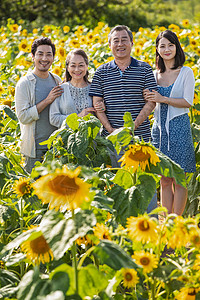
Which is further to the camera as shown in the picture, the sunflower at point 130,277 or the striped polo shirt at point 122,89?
the striped polo shirt at point 122,89

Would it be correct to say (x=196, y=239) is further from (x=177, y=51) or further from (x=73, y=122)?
(x=177, y=51)

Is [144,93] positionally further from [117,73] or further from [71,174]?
[71,174]

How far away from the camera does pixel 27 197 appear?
1.94m

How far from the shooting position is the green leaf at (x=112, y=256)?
1285 millimetres

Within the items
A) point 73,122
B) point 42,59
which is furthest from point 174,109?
point 73,122

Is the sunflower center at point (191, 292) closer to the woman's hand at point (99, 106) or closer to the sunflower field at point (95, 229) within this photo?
the sunflower field at point (95, 229)

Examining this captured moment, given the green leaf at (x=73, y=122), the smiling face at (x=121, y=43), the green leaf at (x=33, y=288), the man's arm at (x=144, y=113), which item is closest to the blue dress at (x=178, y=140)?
the man's arm at (x=144, y=113)

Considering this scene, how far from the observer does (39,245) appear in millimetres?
1563

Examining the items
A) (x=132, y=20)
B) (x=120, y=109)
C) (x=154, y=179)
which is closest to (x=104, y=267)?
(x=154, y=179)

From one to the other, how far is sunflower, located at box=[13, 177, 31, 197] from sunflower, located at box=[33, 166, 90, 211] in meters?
0.56

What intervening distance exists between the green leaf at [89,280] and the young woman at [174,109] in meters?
1.75

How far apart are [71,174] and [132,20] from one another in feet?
34.9

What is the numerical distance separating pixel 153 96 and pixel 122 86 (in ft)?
0.66

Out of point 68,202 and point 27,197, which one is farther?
point 27,197
